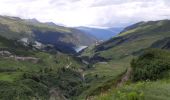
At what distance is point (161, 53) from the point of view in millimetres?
69125

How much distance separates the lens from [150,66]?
5981cm

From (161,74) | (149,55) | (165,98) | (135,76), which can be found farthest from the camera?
(149,55)

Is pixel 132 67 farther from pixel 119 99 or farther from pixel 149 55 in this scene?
pixel 119 99

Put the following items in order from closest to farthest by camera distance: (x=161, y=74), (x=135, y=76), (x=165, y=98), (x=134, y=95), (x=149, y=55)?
(x=134, y=95)
(x=165, y=98)
(x=161, y=74)
(x=135, y=76)
(x=149, y=55)

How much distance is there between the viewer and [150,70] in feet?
191

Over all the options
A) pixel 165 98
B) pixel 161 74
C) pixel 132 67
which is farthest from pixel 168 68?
pixel 165 98

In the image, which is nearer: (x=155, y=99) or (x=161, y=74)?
(x=155, y=99)

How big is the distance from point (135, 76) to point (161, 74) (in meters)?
4.88

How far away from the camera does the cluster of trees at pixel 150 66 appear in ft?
188

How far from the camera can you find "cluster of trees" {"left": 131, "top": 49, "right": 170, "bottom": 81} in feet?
188

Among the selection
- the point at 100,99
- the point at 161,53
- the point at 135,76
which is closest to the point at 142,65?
the point at 135,76

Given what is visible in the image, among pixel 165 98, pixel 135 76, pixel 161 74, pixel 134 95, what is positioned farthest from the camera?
pixel 135 76

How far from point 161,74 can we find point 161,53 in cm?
1277

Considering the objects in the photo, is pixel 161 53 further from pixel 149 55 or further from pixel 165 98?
pixel 165 98
